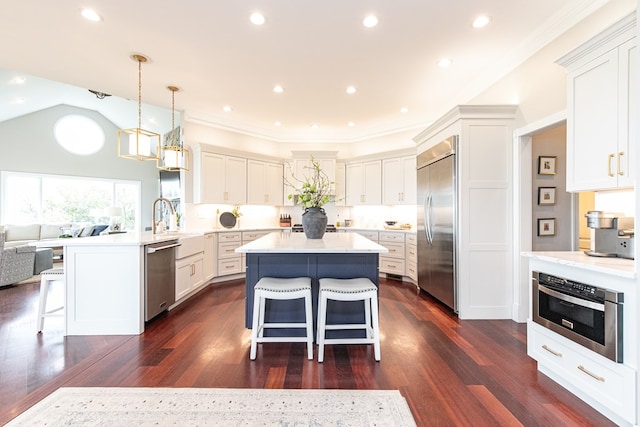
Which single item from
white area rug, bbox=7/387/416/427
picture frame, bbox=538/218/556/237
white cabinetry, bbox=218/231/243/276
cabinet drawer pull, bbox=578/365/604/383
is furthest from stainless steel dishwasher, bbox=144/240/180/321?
picture frame, bbox=538/218/556/237

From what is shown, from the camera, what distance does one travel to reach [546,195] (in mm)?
3193

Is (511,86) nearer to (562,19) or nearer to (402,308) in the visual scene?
(562,19)

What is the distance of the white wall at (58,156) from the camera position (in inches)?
278

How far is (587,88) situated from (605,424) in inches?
83.3

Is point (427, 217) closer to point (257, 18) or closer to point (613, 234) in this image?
point (613, 234)

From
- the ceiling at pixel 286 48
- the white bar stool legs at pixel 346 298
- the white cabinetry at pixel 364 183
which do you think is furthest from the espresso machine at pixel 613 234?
the white cabinetry at pixel 364 183

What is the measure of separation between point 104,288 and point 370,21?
368cm

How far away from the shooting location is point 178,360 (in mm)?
2320

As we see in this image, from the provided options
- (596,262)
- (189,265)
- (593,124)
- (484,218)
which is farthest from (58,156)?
(596,262)

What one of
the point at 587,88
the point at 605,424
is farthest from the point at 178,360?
the point at 587,88

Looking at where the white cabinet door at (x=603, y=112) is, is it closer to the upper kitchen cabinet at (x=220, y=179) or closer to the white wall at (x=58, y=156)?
the upper kitchen cabinet at (x=220, y=179)

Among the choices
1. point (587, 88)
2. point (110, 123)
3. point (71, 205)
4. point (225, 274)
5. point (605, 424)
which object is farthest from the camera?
point (110, 123)

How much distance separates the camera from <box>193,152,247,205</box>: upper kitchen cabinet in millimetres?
4930

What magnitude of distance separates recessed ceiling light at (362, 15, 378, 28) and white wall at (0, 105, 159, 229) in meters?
8.71
